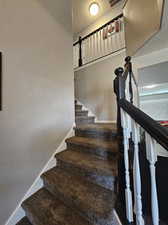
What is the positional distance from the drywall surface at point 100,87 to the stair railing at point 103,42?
0.32m

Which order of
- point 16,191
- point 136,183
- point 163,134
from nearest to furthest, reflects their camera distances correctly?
point 163,134, point 136,183, point 16,191

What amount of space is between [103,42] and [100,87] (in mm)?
1555

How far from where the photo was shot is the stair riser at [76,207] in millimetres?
1040

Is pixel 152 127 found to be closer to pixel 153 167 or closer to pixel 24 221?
pixel 153 167

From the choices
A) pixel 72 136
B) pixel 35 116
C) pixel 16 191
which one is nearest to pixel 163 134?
pixel 35 116

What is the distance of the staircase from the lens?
1.15 metres

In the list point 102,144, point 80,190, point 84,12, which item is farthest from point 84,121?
point 84,12

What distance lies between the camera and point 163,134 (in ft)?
1.88

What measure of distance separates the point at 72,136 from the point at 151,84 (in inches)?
82.7

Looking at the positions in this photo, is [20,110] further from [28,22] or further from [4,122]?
[28,22]

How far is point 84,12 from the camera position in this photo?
4324 millimetres

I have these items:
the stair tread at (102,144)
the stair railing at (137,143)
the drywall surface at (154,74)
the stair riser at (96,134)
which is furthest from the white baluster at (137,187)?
the drywall surface at (154,74)

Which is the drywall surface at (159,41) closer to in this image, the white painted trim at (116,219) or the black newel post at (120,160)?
the black newel post at (120,160)

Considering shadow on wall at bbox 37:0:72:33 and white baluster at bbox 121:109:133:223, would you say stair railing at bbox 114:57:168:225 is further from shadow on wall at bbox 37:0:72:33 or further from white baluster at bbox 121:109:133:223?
shadow on wall at bbox 37:0:72:33
